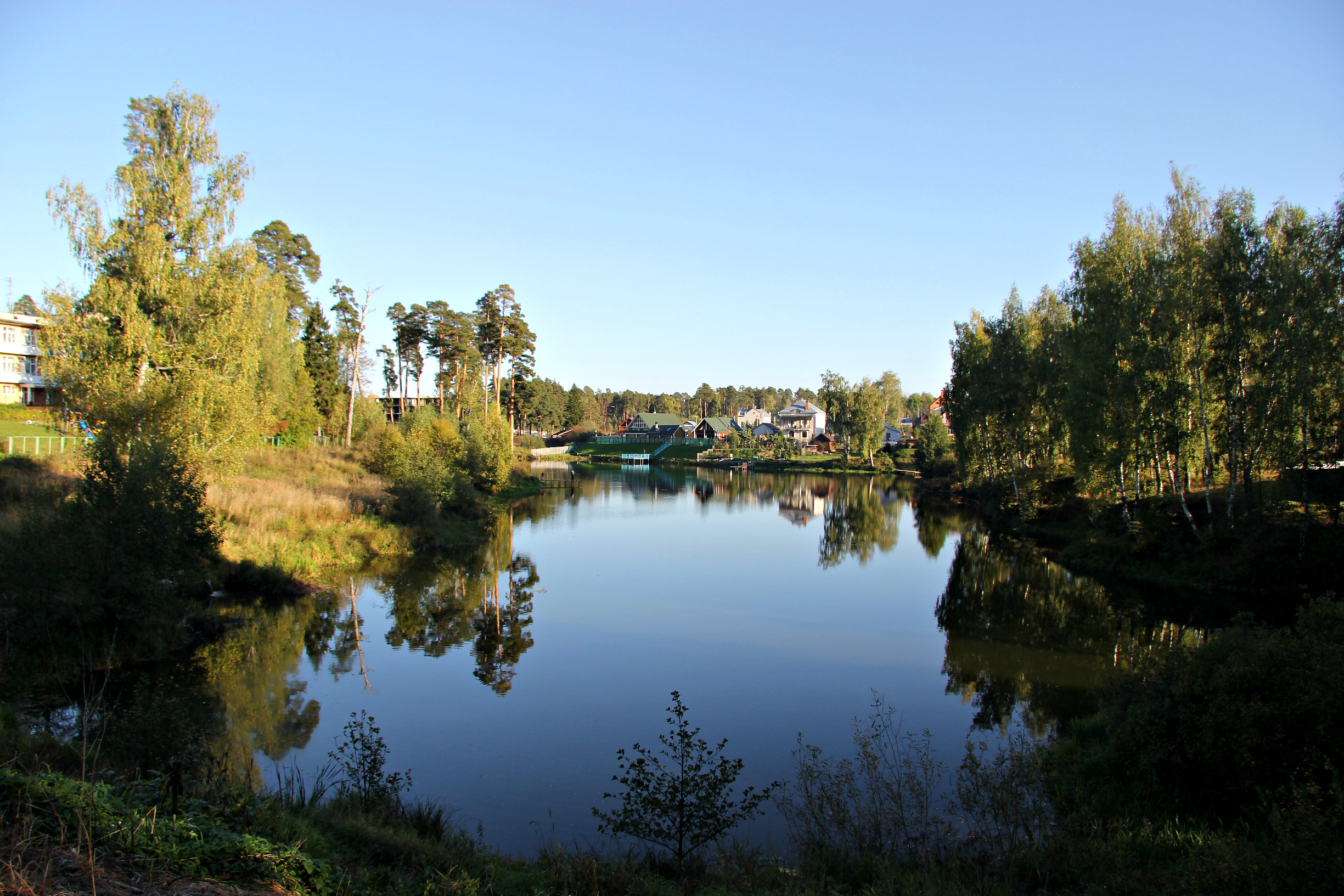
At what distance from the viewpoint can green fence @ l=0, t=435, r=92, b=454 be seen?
81.0 ft

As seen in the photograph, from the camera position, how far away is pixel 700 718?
11.2 meters

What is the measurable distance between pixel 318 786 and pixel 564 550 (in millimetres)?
19551

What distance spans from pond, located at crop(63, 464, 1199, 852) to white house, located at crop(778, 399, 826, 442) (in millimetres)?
77855

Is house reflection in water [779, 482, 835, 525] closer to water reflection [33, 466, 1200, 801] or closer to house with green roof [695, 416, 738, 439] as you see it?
water reflection [33, 466, 1200, 801]

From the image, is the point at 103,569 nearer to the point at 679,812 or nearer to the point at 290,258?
the point at 679,812

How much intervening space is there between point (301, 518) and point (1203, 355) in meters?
28.3

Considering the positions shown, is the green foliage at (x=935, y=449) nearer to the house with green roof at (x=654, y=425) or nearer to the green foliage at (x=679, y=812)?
the house with green roof at (x=654, y=425)

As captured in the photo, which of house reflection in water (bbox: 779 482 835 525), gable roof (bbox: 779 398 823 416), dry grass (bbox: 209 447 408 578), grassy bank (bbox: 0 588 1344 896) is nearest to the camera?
grassy bank (bbox: 0 588 1344 896)

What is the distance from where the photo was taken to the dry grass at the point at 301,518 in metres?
19.1

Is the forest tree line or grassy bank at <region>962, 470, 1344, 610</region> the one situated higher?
the forest tree line

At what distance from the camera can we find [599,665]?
45.6 feet

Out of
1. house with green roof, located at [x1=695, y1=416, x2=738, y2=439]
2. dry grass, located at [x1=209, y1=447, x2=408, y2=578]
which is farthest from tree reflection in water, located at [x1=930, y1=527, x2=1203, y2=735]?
house with green roof, located at [x1=695, y1=416, x2=738, y2=439]

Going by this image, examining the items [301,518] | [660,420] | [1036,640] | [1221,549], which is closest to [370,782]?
[1036,640]

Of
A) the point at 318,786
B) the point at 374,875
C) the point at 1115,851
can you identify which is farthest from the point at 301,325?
the point at 1115,851
